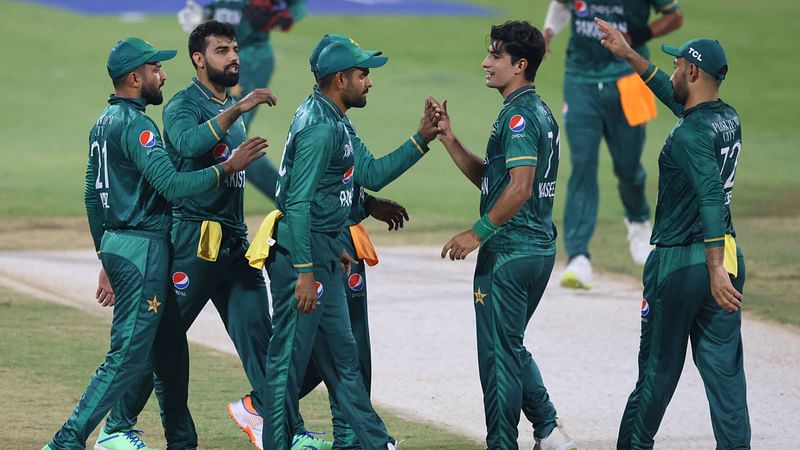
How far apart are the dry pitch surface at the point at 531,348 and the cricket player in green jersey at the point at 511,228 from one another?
90 cm

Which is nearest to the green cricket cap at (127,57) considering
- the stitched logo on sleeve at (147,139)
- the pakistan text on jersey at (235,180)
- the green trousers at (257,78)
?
the stitched logo on sleeve at (147,139)

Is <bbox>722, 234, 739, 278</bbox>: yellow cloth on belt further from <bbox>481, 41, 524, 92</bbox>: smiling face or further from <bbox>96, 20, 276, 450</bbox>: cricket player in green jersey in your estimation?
<bbox>96, 20, 276, 450</bbox>: cricket player in green jersey

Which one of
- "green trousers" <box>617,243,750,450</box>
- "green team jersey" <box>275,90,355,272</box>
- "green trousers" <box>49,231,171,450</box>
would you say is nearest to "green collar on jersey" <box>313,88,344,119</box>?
"green team jersey" <box>275,90,355,272</box>

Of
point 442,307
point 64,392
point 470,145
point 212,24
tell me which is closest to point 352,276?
point 212,24

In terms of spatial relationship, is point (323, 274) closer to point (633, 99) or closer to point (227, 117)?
point (227, 117)

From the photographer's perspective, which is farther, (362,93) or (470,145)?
(470,145)

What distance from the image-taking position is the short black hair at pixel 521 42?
7.45 m

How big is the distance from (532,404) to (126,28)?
64.2ft

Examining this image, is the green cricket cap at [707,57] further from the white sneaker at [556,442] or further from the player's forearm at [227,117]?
the player's forearm at [227,117]

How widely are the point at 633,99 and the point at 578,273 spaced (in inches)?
56.9

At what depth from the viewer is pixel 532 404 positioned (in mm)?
7621

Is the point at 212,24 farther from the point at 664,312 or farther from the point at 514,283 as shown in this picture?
the point at 664,312

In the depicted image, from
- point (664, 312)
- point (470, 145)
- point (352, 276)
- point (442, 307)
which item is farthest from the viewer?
point (470, 145)

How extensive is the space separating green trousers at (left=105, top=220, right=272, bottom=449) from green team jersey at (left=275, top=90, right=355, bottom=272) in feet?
2.21
